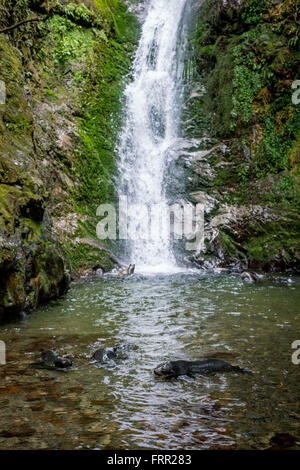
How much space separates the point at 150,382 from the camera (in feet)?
11.1

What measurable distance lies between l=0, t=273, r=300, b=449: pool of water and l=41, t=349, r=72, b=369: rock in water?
0.38 ft

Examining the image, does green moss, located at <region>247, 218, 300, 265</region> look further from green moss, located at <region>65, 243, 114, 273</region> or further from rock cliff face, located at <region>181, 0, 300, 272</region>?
green moss, located at <region>65, 243, 114, 273</region>

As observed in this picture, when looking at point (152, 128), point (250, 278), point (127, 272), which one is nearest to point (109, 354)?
point (250, 278)

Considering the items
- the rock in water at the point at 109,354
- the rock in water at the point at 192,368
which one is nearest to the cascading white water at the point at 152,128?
the rock in water at the point at 109,354

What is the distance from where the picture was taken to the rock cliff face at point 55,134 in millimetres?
6410

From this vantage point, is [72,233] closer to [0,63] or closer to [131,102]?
[0,63]

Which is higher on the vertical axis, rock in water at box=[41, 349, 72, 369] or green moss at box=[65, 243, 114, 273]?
green moss at box=[65, 243, 114, 273]

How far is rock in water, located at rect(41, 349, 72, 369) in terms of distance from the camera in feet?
12.1

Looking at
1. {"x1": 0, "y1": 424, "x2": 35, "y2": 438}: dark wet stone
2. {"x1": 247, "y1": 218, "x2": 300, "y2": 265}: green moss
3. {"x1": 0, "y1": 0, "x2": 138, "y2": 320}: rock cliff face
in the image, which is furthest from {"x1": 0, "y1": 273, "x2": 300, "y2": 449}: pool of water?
{"x1": 247, "y1": 218, "x2": 300, "y2": 265}: green moss

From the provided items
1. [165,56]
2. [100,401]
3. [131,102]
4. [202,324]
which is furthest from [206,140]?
[100,401]

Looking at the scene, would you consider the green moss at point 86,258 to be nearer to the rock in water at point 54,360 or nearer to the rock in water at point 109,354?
the rock in water at point 109,354

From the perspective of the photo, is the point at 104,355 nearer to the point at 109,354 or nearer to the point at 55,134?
the point at 109,354

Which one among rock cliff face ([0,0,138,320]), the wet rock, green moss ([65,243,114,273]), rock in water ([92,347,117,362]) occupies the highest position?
rock cliff face ([0,0,138,320])

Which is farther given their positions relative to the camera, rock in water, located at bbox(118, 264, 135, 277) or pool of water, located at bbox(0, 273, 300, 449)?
rock in water, located at bbox(118, 264, 135, 277)
